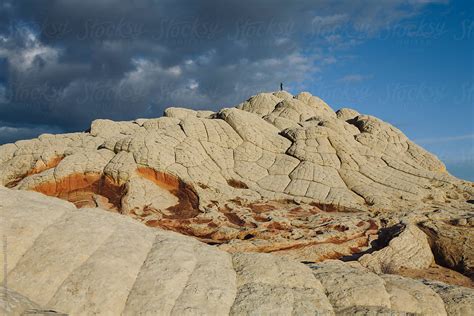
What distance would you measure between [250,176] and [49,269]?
23.5 m

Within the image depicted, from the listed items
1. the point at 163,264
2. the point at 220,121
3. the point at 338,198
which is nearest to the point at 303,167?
the point at 338,198

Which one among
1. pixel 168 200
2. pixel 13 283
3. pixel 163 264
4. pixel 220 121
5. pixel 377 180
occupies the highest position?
pixel 220 121

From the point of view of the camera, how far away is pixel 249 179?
30172 millimetres

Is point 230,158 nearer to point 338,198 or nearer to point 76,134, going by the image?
point 338,198

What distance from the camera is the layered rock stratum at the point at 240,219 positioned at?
750cm

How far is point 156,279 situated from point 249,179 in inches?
895

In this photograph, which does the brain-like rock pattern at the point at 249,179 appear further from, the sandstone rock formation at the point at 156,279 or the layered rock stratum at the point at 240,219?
the sandstone rock formation at the point at 156,279

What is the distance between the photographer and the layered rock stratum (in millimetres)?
7500

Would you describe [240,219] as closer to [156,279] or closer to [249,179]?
[249,179]

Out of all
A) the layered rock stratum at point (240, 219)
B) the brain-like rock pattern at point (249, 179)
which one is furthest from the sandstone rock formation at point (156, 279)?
the brain-like rock pattern at point (249, 179)

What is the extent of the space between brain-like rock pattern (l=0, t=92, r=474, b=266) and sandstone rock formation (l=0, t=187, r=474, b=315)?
435 inches

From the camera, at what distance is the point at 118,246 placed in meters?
8.27

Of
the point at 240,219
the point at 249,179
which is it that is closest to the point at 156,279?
the point at 240,219

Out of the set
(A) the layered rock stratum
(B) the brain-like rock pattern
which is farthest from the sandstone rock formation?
(B) the brain-like rock pattern
